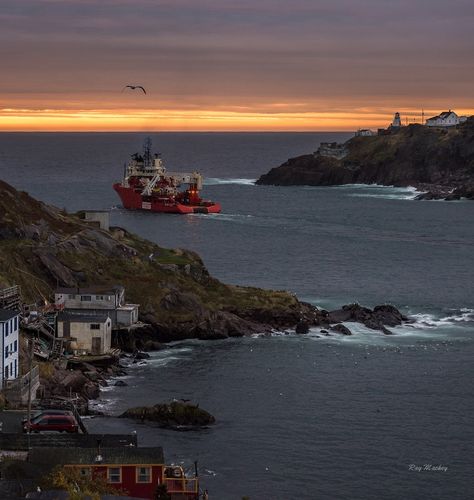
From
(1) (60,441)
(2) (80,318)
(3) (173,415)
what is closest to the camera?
(1) (60,441)

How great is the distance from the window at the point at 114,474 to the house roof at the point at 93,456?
0.24 metres

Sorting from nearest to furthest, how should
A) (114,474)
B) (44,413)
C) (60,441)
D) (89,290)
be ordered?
(114,474)
(60,441)
(44,413)
(89,290)

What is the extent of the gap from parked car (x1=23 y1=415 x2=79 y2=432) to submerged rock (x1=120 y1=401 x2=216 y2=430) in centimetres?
802

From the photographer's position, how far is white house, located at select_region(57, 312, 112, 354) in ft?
255

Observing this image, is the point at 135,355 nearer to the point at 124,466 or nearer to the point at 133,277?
the point at 133,277

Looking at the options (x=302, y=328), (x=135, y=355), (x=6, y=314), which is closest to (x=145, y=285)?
(x=135, y=355)

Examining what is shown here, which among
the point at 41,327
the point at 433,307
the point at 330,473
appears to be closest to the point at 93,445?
the point at 330,473

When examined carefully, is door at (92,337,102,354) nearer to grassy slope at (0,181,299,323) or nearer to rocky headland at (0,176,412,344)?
rocky headland at (0,176,412,344)

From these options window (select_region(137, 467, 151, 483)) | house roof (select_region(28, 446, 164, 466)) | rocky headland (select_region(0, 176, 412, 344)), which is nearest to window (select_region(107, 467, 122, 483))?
house roof (select_region(28, 446, 164, 466))

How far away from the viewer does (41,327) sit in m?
77.0

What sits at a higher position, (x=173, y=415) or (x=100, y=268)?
(x=100, y=268)

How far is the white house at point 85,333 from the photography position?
77.8m

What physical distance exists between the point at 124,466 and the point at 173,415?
1526 centimetres

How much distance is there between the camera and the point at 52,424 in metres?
55.4
